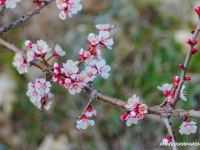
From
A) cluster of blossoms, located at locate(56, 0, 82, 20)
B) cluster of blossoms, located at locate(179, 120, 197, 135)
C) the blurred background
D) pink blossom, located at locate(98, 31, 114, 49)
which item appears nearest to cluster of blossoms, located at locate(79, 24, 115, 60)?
pink blossom, located at locate(98, 31, 114, 49)

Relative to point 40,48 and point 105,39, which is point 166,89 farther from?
point 40,48

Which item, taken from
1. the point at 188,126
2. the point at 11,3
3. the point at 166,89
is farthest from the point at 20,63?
the point at 188,126

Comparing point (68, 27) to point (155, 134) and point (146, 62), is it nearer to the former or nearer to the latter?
point (146, 62)

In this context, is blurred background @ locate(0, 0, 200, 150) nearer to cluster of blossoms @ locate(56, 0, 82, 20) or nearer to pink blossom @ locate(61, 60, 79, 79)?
cluster of blossoms @ locate(56, 0, 82, 20)

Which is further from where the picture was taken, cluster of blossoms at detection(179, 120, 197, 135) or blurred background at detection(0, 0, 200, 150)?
blurred background at detection(0, 0, 200, 150)

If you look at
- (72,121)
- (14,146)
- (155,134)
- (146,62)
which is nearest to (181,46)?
(146,62)

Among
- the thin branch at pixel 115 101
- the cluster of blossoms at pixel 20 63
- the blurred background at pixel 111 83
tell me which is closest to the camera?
the thin branch at pixel 115 101

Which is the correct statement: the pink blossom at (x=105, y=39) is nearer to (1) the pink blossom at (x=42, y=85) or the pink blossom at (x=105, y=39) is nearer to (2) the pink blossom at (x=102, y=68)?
(2) the pink blossom at (x=102, y=68)

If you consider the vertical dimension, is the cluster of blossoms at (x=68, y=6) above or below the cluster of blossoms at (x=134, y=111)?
above

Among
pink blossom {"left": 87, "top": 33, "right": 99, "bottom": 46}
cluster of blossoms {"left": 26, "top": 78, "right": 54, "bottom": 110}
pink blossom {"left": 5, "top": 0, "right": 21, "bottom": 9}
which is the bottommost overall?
cluster of blossoms {"left": 26, "top": 78, "right": 54, "bottom": 110}

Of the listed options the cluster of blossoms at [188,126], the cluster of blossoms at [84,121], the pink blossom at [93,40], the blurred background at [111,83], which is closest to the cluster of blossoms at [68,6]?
the pink blossom at [93,40]
